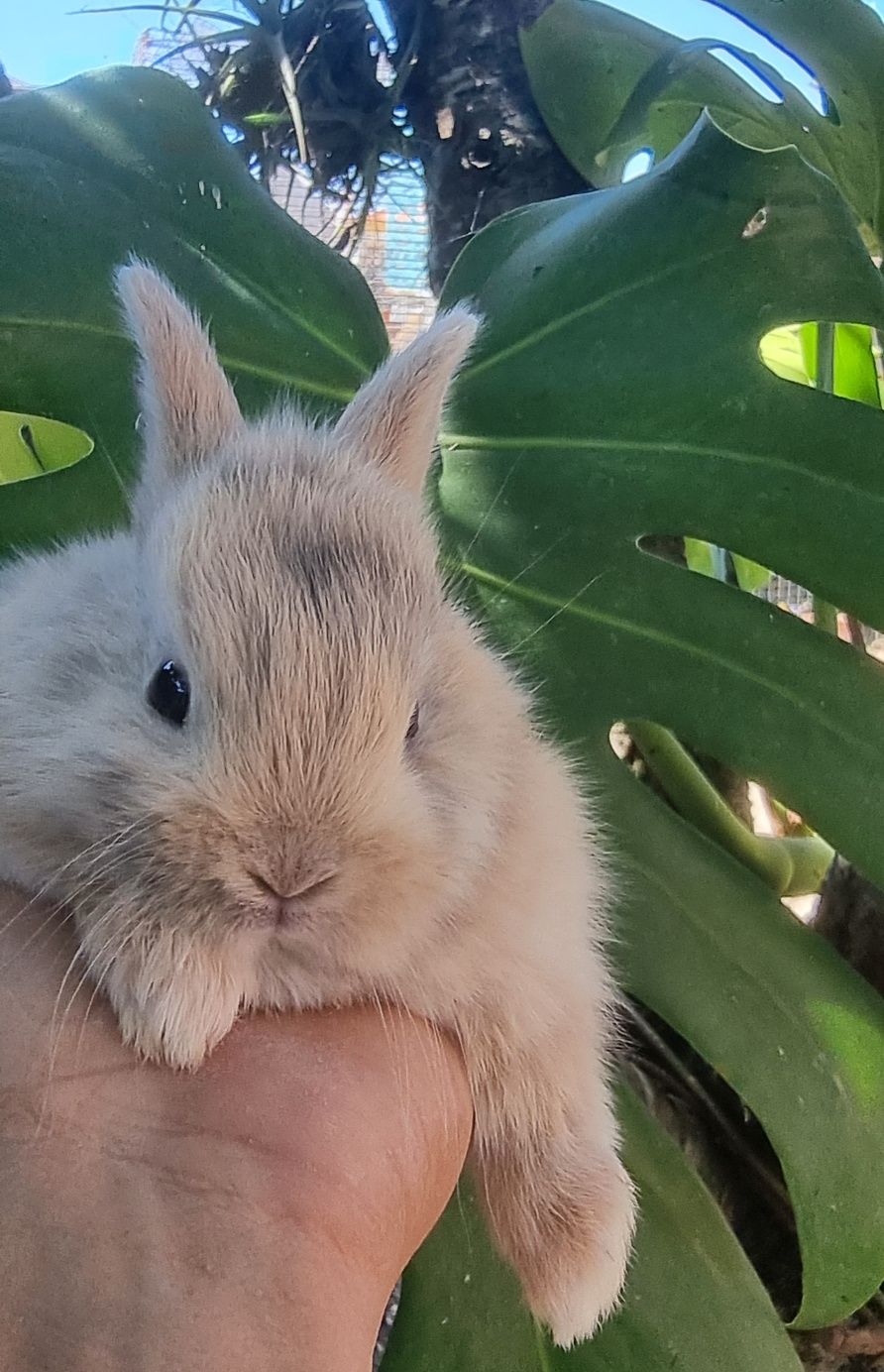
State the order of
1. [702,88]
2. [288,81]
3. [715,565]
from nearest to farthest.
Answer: [702,88], [288,81], [715,565]

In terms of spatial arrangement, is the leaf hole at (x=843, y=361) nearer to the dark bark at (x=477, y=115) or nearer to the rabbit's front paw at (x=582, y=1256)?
the dark bark at (x=477, y=115)

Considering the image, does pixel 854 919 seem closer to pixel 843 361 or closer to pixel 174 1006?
pixel 843 361

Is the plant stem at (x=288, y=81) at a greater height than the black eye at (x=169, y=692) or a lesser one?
greater

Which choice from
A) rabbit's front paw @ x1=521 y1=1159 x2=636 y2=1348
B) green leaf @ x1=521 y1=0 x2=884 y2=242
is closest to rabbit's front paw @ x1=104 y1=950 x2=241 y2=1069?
rabbit's front paw @ x1=521 y1=1159 x2=636 y2=1348

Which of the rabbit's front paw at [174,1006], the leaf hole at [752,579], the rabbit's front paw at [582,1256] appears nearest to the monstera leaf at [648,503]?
the rabbit's front paw at [582,1256]

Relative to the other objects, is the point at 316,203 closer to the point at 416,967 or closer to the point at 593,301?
the point at 593,301

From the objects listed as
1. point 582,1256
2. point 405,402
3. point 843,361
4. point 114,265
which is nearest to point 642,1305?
point 582,1256

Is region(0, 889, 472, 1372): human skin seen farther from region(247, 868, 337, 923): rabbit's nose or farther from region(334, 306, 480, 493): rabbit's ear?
region(334, 306, 480, 493): rabbit's ear
